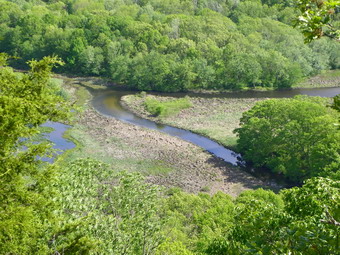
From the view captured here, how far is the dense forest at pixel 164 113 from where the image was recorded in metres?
7.98

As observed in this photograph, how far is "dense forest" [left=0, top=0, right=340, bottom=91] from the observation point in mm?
77188

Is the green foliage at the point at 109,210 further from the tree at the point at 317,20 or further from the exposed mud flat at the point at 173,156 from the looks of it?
the exposed mud flat at the point at 173,156

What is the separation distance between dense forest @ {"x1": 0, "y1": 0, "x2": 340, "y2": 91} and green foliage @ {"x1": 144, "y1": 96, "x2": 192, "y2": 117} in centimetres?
944

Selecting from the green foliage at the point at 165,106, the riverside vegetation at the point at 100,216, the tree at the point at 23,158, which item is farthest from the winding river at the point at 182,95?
the tree at the point at 23,158

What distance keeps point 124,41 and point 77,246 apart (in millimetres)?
83904

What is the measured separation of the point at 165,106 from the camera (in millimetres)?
62781

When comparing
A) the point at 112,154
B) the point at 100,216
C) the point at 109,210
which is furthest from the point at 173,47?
the point at 100,216

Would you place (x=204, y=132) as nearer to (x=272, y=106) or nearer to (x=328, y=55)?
(x=272, y=106)

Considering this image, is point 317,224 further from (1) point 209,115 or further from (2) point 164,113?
(2) point 164,113

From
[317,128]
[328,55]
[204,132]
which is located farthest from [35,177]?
[328,55]

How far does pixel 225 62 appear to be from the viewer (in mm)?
81562

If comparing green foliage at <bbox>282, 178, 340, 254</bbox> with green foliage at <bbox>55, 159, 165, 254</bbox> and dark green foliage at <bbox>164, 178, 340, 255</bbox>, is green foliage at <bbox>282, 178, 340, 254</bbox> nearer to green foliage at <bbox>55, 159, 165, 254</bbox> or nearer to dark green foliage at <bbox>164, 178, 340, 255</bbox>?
dark green foliage at <bbox>164, 178, 340, 255</bbox>

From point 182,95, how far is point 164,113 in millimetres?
13283

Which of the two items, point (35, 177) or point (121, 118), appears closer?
point (35, 177)
